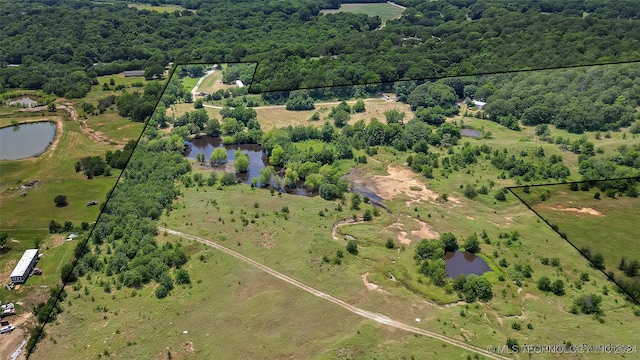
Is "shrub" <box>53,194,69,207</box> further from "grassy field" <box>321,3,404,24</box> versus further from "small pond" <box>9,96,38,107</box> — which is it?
"grassy field" <box>321,3,404,24</box>

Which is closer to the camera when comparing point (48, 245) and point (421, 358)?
point (421, 358)

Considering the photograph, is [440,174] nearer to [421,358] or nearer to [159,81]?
[421,358]

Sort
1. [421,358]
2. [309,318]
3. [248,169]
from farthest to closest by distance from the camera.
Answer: [248,169]
[309,318]
[421,358]

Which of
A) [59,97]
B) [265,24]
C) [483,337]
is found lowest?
[483,337]

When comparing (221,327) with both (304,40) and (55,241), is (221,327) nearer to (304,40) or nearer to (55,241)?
(55,241)

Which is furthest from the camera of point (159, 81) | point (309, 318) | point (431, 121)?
point (159, 81)

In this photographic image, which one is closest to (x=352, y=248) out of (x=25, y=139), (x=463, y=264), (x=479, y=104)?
(x=463, y=264)

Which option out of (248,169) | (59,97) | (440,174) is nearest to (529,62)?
(440,174)

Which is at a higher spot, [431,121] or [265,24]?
[265,24]

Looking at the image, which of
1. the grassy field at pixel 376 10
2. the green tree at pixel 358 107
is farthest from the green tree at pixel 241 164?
the grassy field at pixel 376 10
